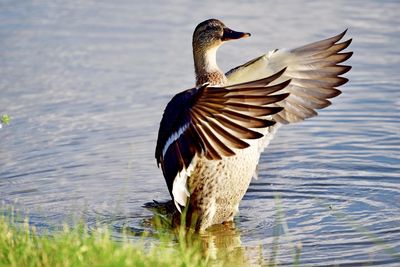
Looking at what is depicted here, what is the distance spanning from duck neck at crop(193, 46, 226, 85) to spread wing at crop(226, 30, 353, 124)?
17 cm

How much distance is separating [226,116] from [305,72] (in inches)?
73.7

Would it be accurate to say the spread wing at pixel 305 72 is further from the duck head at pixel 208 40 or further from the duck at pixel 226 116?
the duck head at pixel 208 40

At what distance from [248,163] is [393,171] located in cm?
170

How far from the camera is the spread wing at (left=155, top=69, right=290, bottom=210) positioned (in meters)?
5.96

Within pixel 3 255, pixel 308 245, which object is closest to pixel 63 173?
pixel 308 245

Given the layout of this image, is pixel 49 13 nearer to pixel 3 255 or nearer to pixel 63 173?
pixel 63 173

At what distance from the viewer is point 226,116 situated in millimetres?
6051

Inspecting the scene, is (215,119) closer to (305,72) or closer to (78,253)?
(78,253)

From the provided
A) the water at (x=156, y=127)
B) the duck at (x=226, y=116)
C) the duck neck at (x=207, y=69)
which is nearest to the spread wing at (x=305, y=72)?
the duck at (x=226, y=116)

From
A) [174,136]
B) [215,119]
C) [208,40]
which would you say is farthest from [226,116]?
[208,40]

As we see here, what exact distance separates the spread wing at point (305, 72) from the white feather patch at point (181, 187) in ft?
3.34

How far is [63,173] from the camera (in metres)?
8.62

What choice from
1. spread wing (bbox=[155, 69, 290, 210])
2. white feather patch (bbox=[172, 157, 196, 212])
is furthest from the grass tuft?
white feather patch (bbox=[172, 157, 196, 212])

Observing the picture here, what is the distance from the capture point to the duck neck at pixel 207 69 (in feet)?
24.2
